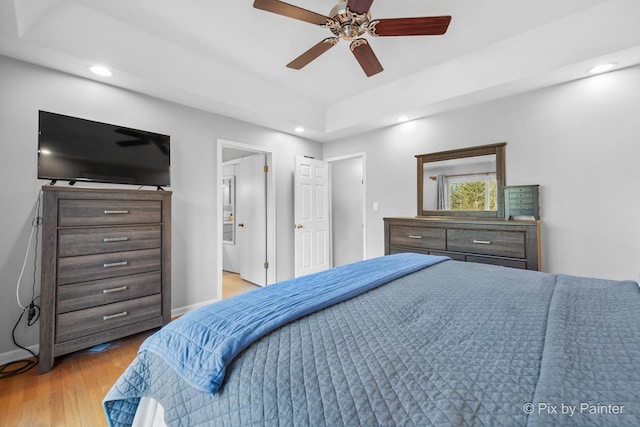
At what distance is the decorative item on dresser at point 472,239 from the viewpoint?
241cm

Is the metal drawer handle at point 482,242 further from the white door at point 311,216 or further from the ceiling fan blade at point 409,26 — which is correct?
the white door at point 311,216

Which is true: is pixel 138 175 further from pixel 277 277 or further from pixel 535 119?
pixel 535 119

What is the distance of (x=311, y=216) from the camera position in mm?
4324

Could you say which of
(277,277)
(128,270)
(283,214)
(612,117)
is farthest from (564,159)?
(128,270)

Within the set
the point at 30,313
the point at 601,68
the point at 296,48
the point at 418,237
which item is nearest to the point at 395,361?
the point at 418,237

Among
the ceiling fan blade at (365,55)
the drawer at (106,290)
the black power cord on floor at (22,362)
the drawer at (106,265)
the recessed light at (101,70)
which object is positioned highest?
the ceiling fan blade at (365,55)

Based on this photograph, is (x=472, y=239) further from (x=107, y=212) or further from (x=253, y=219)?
(x=107, y=212)

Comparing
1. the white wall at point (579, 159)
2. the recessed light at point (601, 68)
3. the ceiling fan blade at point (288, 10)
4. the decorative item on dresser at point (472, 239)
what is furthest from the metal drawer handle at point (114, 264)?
the recessed light at point (601, 68)

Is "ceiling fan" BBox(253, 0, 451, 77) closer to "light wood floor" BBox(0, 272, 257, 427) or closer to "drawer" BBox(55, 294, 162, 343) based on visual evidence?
"drawer" BBox(55, 294, 162, 343)

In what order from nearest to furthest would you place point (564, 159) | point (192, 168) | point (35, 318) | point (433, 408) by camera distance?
point (433, 408), point (35, 318), point (564, 159), point (192, 168)

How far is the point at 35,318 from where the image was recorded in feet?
7.22

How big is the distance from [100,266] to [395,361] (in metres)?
2.44

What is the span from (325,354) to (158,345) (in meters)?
0.59

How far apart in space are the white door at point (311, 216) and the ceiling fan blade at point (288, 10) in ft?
7.72
